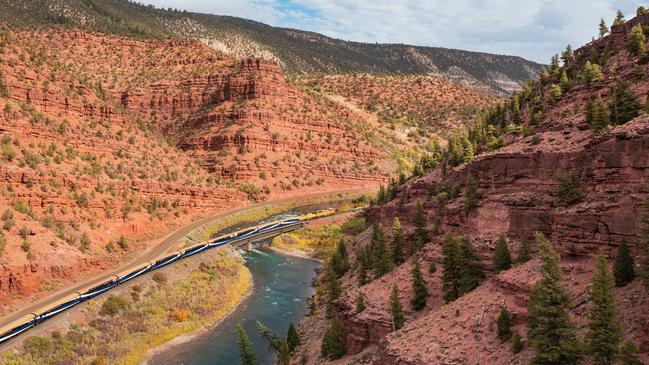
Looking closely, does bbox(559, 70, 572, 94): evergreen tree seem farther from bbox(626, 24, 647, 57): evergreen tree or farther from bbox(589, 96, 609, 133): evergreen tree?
bbox(589, 96, 609, 133): evergreen tree

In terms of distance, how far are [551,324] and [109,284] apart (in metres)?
40.5

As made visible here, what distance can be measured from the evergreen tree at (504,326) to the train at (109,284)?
108 feet

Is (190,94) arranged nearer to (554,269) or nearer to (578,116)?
(578,116)

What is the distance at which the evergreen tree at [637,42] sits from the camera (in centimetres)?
3669

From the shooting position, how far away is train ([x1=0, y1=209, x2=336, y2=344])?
38.6m

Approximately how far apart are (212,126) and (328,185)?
2752cm

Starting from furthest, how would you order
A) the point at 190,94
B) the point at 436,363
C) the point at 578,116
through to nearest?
the point at 190,94 < the point at 578,116 < the point at 436,363

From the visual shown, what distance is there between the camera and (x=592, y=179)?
24859mm

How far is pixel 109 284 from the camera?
4869 cm

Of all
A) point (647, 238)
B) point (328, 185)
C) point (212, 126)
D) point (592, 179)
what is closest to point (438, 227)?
point (592, 179)

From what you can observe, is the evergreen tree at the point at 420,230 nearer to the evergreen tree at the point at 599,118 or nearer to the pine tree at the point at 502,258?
the pine tree at the point at 502,258

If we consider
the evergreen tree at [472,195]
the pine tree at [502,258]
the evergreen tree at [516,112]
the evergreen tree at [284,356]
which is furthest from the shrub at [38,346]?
the evergreen tree at [516,112]

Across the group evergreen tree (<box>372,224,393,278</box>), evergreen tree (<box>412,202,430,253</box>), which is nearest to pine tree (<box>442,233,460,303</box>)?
evergreen tree (<box>412,202,430,253</box>)

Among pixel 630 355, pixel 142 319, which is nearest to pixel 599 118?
pixel 630 355
